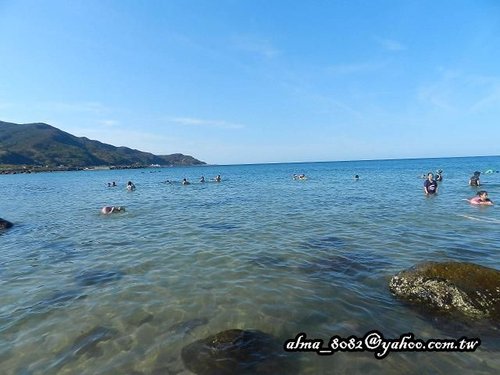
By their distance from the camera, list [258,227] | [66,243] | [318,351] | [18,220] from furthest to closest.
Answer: [18,220], [258,227], [66,243], [318,351]

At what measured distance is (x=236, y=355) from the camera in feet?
21.6

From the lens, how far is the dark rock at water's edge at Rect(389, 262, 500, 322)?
8.12 metres

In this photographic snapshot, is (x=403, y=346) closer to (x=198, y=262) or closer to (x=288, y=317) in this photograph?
(x=288, y=317)

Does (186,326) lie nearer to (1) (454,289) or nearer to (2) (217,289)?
(2) (217,289)

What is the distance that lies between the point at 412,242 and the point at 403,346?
902 centimetres

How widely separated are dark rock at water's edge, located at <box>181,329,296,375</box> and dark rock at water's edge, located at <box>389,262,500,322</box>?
13.8ft

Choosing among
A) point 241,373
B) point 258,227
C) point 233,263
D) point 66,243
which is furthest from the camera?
point 258,227

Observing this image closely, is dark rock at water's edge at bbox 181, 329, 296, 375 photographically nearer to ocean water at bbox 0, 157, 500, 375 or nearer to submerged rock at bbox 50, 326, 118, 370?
ocean water at bbox 0, 157, 500, 375

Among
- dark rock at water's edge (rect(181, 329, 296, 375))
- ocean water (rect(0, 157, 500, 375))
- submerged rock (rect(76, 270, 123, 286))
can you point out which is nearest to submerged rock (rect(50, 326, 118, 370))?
ocean water (rect(0, 157, 500, 375))

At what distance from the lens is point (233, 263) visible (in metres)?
12.7

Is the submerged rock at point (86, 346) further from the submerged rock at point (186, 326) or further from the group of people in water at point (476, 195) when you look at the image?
the group of people in water at point (476, 195)

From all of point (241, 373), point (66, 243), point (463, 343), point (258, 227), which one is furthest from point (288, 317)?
point (66, 243)

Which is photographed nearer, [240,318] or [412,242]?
[240,318]

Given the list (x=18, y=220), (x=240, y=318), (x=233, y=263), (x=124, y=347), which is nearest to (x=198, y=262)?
(x=233, y=263)
